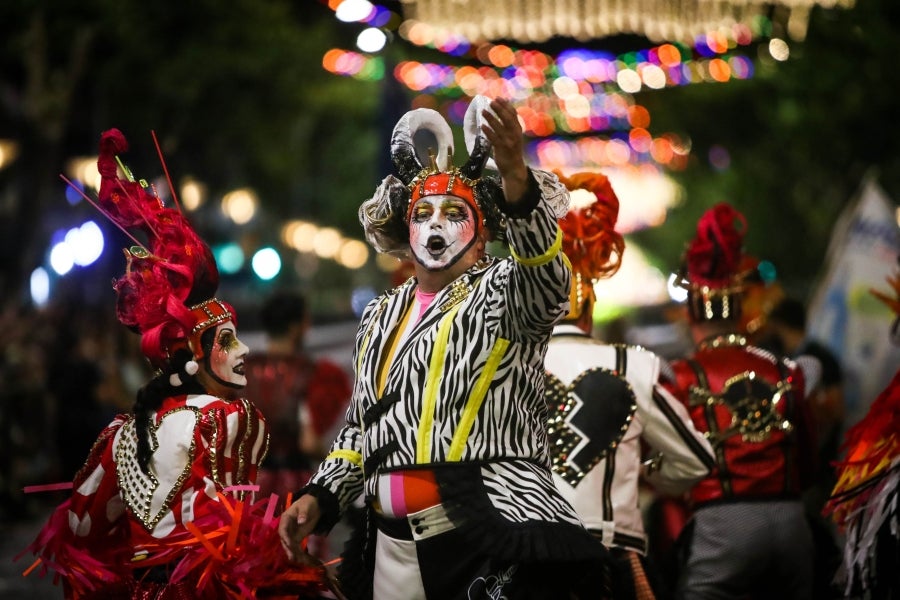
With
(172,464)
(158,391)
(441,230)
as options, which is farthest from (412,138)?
(172,464)

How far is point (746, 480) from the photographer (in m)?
7.02

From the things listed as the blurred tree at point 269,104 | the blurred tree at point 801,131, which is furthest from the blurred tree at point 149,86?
the blurred tree at point 801,131

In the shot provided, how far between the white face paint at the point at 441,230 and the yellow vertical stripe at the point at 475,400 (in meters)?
0.41

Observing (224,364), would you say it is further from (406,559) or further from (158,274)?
(406,559)

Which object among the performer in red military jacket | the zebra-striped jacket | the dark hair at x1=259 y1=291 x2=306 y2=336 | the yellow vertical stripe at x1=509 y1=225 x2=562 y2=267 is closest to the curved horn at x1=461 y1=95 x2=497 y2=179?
the zebra-striped jacket

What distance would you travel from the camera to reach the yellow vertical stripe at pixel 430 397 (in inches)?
186

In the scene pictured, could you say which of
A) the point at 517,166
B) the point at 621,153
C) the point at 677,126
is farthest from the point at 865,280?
the point at 621,153

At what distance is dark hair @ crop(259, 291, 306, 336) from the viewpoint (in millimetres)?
9938

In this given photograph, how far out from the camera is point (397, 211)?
527 cm

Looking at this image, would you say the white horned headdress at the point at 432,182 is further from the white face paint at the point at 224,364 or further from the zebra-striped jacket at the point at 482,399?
the white face paint at the point at 224,364

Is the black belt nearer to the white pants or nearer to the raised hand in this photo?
the white pants

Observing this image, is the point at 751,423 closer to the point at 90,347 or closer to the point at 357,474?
Result: the point at 357,474

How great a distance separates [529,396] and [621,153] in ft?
115

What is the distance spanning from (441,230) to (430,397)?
599mm
